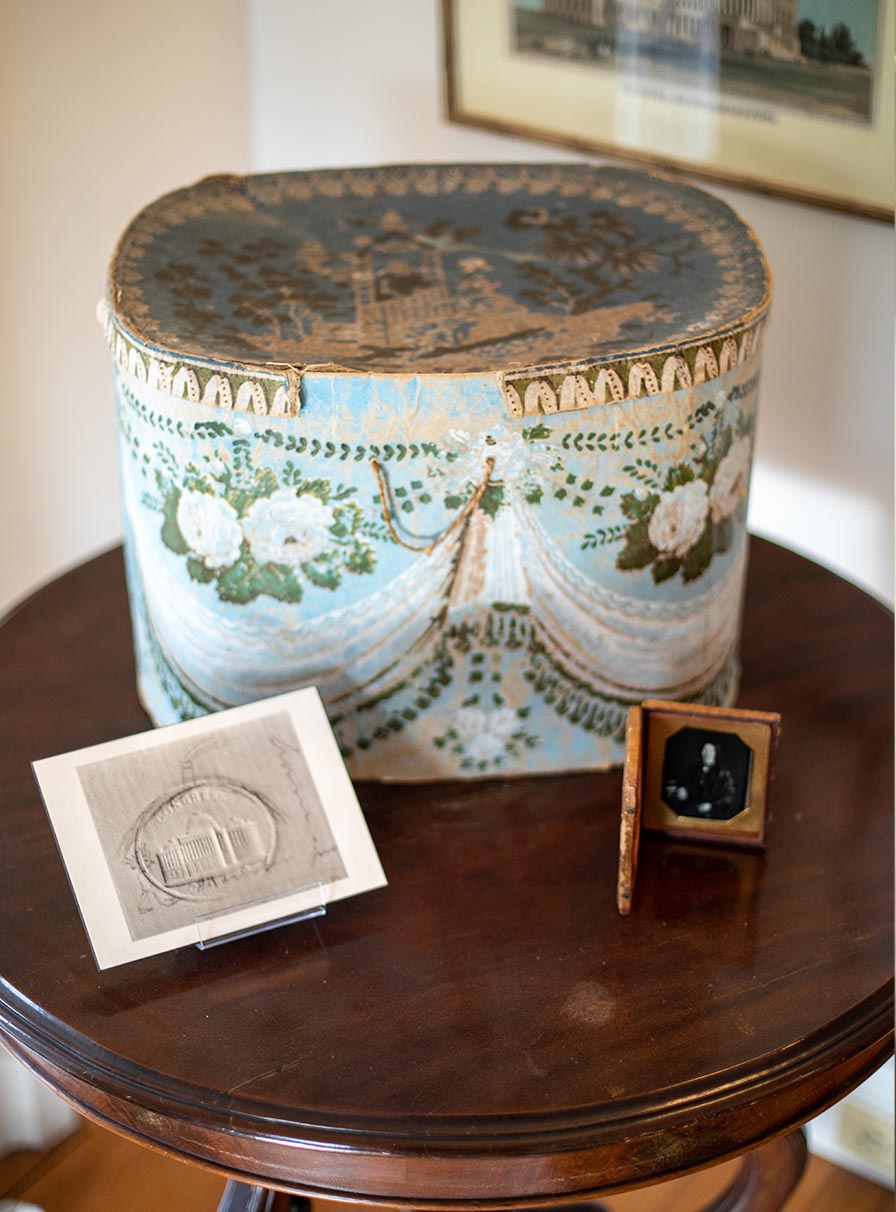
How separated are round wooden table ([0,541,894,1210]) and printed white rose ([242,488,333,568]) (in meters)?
0.20

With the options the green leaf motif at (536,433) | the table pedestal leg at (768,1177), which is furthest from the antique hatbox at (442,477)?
A: the table pedestal leg at (768,1177)

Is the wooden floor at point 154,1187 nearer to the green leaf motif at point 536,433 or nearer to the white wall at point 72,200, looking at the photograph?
the white wall at point 72,200

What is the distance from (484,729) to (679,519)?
21 centimetres

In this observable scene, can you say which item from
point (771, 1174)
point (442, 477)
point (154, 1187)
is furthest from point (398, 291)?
point (154, 1187)

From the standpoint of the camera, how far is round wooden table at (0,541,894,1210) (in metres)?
0.75

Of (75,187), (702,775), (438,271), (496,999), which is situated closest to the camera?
(496,999)

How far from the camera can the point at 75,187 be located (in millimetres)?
1439

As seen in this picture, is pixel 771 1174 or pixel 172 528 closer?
pixel 172 528

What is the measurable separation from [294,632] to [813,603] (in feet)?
1.67

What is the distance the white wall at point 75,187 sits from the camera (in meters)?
1.37

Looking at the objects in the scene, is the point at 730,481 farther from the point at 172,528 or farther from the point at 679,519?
the point at 172,528

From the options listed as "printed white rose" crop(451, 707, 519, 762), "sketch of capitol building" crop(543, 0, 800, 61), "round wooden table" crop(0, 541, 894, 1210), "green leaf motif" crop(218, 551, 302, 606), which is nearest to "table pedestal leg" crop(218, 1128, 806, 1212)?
"round wooden table" crop(0, 541, 894, 1210)

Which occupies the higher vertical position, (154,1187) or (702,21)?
(702,21)

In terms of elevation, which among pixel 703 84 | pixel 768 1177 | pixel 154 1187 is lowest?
pixel 154 1187
